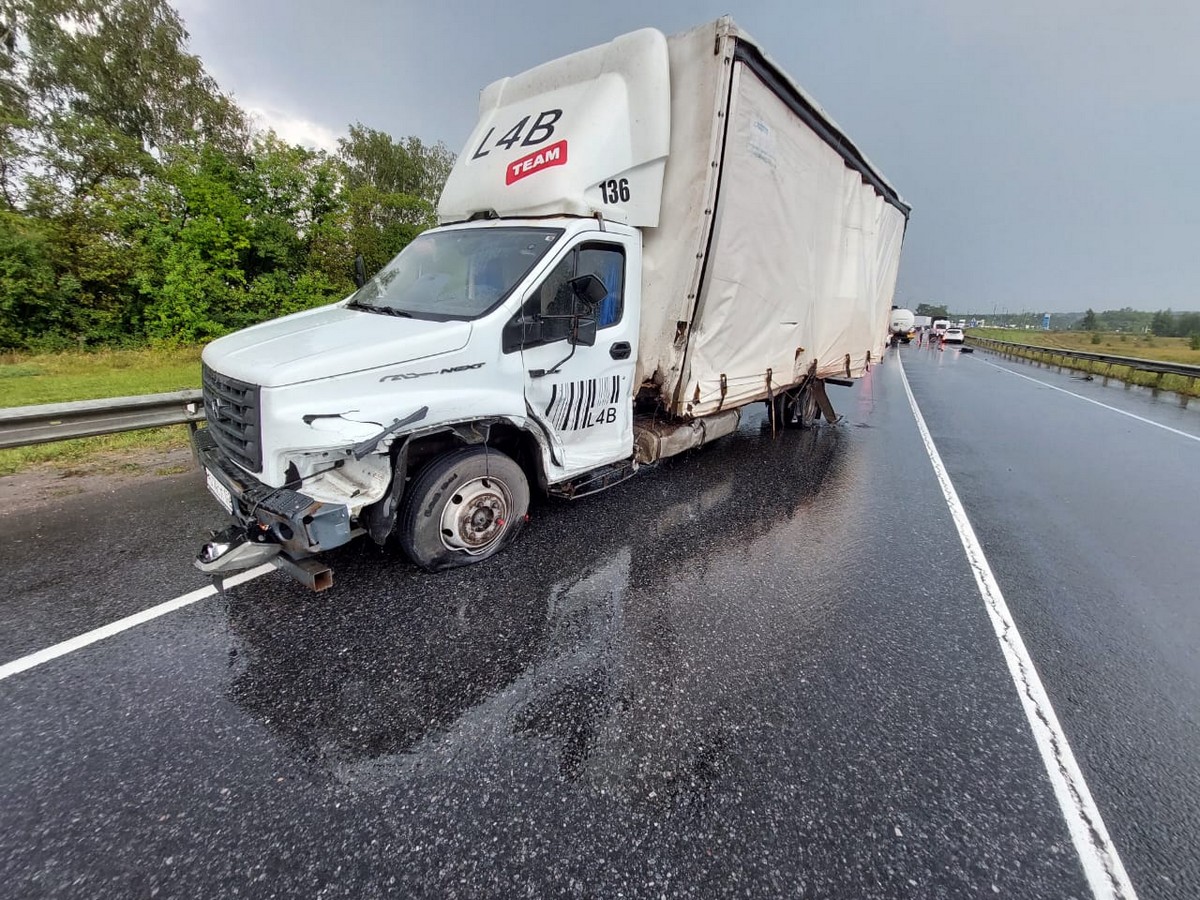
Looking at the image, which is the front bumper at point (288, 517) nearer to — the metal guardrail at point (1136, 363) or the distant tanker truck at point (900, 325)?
the metal guardrail at point (1136, 363)

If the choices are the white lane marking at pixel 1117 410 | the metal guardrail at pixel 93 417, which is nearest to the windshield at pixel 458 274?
the metal guardrail at pixel 93 417

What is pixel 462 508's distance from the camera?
3.52 meters

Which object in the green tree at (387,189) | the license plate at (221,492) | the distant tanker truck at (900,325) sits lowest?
the license plate at (221,492)

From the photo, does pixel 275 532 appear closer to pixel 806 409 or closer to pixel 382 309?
pixel 382 309

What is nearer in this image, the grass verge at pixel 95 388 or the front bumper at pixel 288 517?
the front bumper at pixel 288 517

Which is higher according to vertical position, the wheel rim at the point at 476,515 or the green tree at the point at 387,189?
the green tree at the point at 387,189

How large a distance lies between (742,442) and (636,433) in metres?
3.21

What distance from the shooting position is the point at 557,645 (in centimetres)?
293

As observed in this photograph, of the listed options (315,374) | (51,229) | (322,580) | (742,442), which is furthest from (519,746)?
(51,229)

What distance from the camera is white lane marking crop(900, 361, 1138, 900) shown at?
179cm

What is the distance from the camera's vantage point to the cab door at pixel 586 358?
144 inches

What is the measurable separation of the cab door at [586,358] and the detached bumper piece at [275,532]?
4.97ft

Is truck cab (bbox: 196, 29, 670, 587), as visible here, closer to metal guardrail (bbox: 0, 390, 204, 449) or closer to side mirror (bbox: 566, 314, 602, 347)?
side mirror (bbox: 566, 314, 602, 347)

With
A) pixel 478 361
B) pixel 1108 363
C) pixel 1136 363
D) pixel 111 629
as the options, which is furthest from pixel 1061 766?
pixel 1108 363
